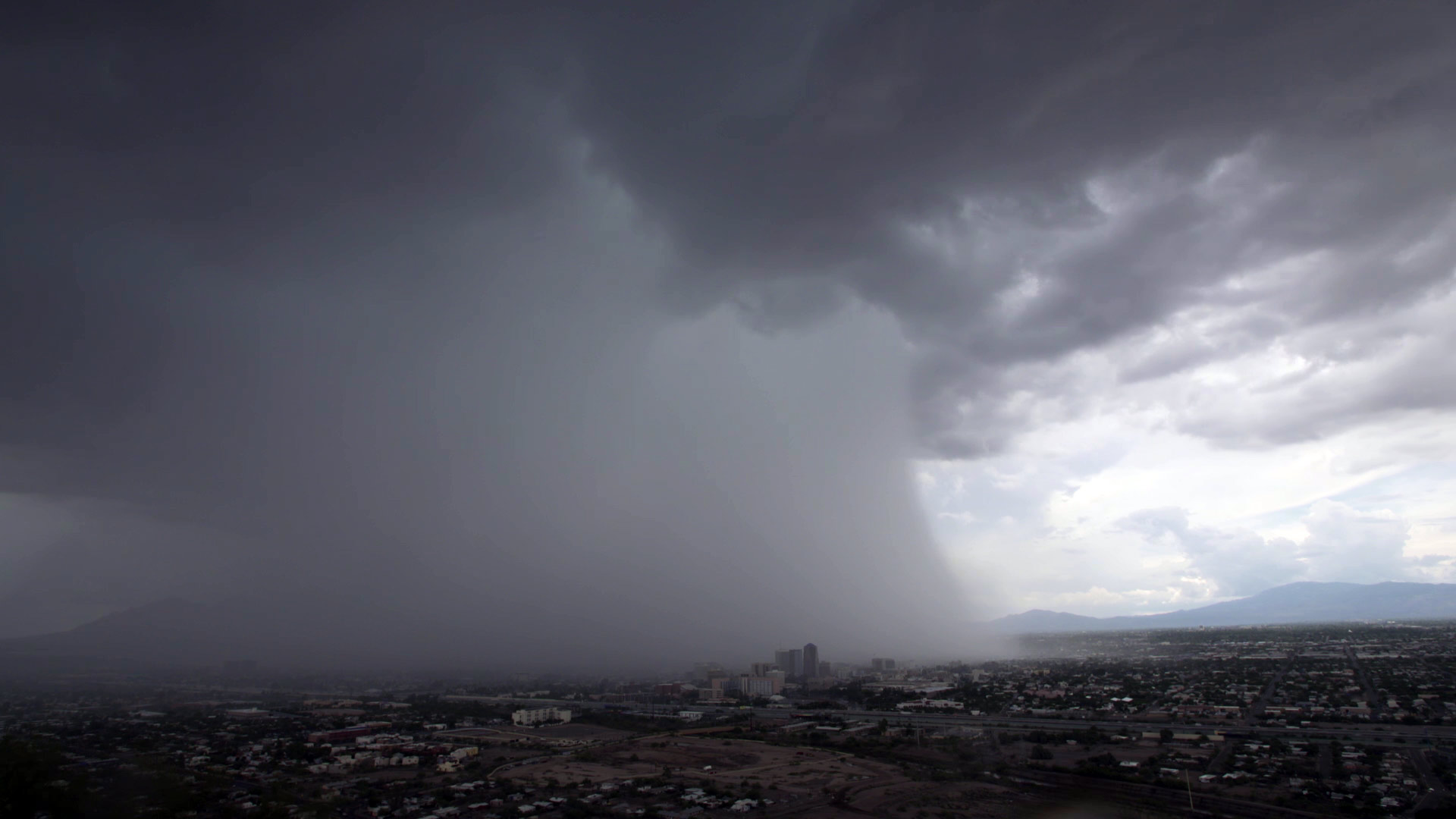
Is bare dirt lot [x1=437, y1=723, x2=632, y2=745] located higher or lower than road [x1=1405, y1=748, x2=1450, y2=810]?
Answer: lower

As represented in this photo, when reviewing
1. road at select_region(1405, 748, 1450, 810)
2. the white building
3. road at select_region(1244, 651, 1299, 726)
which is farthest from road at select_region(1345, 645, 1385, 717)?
the white building

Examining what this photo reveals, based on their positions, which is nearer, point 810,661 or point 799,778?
point 799,778

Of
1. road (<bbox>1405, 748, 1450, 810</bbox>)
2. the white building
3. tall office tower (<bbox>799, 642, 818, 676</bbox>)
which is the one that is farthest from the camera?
tall office tower (<bbox>799, 642, 818, 676</bbox>)

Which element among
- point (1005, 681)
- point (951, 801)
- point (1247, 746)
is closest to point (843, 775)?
point (951, 801)

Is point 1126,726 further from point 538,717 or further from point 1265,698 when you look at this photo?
point 538,717

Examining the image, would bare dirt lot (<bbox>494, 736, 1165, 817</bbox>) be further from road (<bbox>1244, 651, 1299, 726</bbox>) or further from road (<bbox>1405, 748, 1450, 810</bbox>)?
road (<bbox>1244, 651, 1299, 726</bbox>)

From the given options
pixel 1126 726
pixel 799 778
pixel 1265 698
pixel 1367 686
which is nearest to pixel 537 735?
pixel 799 778

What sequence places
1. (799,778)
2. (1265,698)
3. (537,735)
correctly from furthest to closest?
(1265,698)
(537,735)
(799,778)

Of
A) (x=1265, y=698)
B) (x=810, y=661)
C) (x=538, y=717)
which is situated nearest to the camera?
(x=1265, y=698)

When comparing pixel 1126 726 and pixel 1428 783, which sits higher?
pixel 1428 783

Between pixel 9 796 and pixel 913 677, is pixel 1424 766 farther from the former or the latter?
pixel 913 677

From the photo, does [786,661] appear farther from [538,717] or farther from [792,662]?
[538,717]
